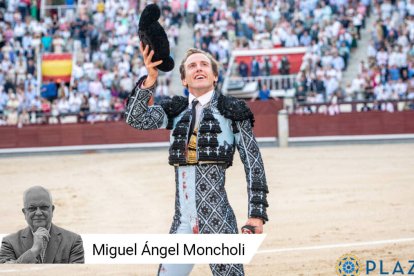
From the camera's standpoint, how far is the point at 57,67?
22406 millimetres

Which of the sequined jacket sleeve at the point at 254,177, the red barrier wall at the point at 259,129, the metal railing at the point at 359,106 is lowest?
the red barrier wall at the point at 259,129

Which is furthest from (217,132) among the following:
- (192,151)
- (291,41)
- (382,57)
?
(291,41)

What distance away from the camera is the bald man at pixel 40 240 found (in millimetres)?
4738

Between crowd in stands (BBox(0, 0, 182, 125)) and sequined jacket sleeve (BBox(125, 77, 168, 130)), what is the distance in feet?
52.5

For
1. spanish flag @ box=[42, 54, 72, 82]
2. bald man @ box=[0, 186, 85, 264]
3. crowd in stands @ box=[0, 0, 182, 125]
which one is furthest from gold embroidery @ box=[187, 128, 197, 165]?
spanish flag @ box=[42, 54, 72, 82]

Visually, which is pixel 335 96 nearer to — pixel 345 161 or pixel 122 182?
pixel 345 161

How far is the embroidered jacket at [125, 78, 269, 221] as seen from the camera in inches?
187

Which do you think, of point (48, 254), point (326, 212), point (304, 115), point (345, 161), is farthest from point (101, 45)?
Result: point (48, 254)

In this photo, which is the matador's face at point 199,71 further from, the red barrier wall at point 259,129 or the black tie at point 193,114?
the red barrier wall at point 259,129

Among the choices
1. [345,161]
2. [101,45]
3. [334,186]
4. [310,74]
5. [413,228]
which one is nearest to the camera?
[413,228]

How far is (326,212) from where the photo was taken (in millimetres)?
11625

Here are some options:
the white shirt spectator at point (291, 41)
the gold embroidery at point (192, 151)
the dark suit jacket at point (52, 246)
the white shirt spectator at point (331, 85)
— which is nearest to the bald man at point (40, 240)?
the dark suit jacket at point (52, 246)

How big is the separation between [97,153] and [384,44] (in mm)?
6256

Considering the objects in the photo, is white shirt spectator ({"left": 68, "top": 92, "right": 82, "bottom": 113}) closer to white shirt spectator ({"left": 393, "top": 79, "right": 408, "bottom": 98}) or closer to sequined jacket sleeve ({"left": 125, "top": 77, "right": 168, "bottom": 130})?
white shirt spectator ({"left": 393, "top": 79, "right": 408, "bottom": 98})
